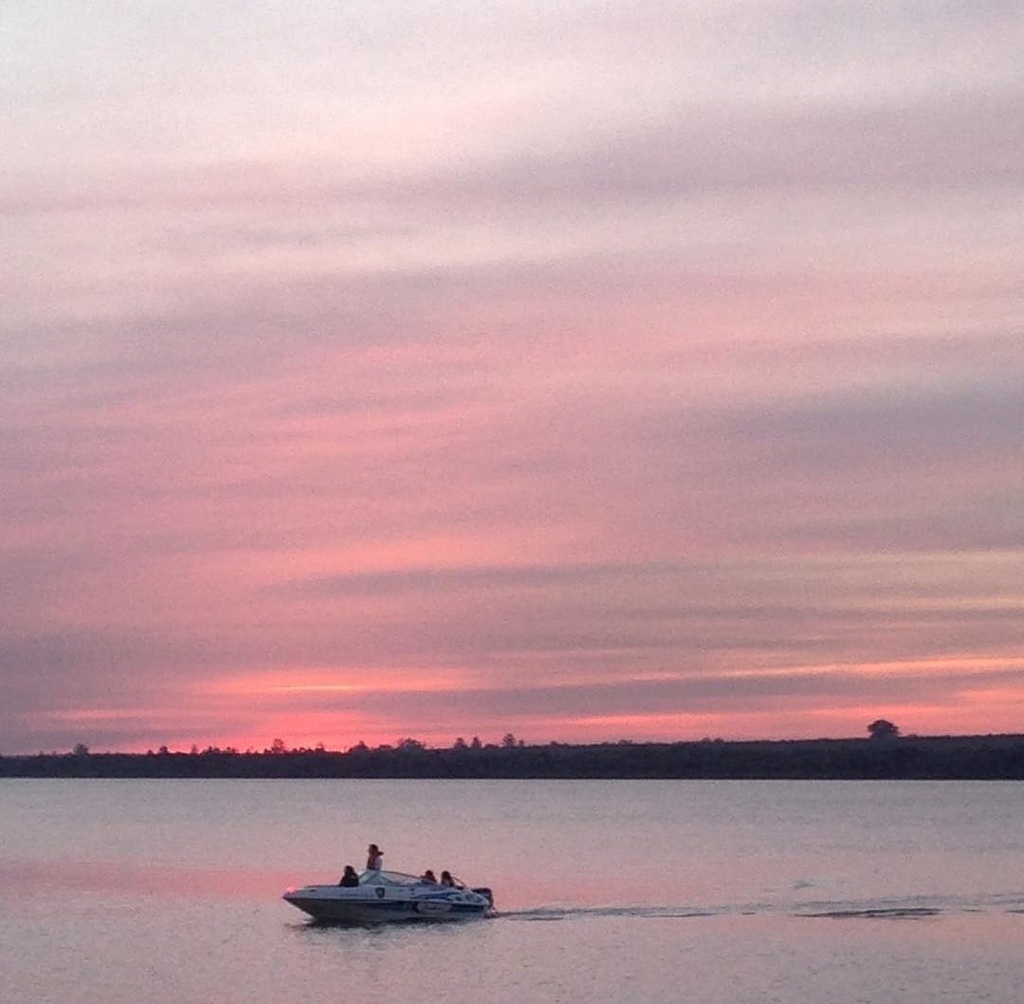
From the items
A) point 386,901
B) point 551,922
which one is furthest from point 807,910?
point 386,901

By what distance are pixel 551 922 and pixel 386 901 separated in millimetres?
6992

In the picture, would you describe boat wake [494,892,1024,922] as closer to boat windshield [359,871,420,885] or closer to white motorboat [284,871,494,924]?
white motorboat [284,871,494,924]

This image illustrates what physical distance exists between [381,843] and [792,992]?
79974mm

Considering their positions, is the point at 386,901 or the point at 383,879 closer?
the point at 386,901

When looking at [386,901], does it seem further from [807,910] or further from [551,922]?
[807,910]

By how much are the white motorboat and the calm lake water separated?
546 mm

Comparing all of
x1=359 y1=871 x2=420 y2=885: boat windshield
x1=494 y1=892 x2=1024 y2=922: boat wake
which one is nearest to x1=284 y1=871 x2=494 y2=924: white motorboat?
x1=359 y1=871 x2=420 y2=885: boat windshield

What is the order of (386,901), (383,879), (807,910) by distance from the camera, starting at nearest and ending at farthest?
(386,901)
(383,879)
(807,910)

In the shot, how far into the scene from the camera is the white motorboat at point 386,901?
214 ft

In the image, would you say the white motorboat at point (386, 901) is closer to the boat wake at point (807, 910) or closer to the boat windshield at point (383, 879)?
the boat windshield at point (383, 879)

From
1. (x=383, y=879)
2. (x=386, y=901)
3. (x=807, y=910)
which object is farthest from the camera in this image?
(x=807, y=910)

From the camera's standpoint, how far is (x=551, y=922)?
6906 cm

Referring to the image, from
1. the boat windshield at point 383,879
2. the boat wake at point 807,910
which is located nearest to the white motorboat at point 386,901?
the boat windshield at point 383,879

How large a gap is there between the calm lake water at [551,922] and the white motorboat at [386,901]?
→ 0.55 metres
